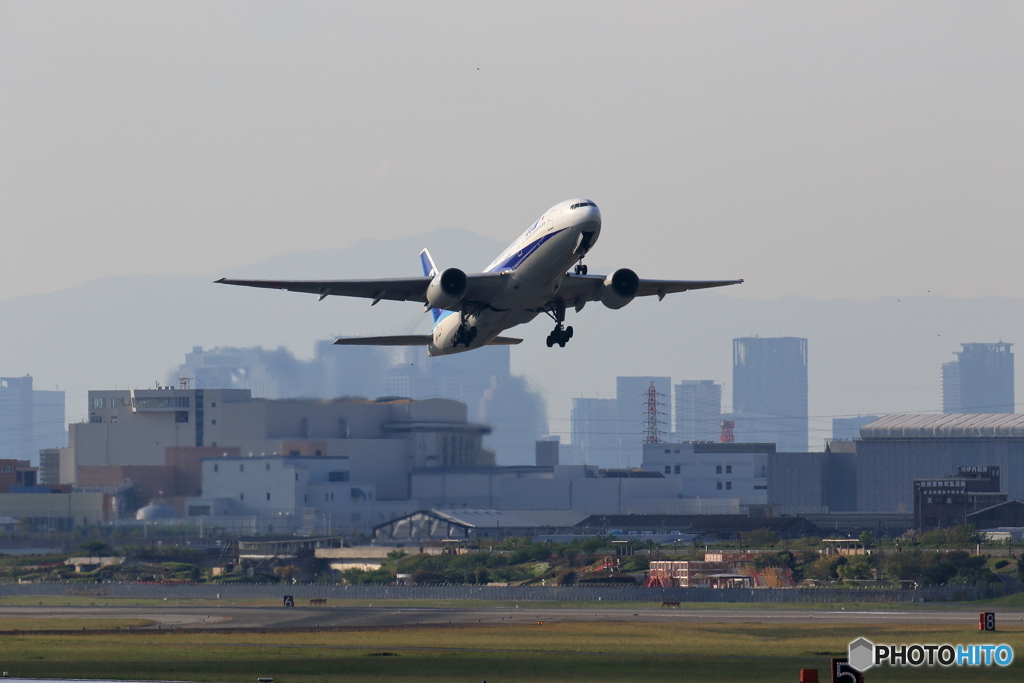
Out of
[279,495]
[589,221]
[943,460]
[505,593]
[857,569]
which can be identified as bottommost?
[505,593]

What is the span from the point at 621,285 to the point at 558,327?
4.27 meters

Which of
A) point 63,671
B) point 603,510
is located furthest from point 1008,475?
point 63,671

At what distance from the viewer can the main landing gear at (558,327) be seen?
65188 mm

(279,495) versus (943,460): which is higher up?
(943,460)

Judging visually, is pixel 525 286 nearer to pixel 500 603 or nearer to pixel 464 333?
pixel 464 333

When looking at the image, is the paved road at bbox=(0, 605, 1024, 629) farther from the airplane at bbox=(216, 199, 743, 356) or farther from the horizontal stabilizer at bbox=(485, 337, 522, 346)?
the airplane at bbox=(216, 199, 743, 356)

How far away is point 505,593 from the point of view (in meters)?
98.7

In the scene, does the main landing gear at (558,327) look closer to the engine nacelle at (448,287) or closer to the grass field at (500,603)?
the engine nacelle at (448,287)

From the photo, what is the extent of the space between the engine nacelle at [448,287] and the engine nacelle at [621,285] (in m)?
6.35

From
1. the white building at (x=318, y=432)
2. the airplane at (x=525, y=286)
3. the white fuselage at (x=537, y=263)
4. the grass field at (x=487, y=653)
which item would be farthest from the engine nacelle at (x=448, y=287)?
the white building at (x=318, y=432)

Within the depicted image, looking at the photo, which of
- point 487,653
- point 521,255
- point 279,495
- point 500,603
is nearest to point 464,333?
point 521,255

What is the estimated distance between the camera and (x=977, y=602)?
88875 mm

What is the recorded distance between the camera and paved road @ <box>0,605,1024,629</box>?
76125 mm

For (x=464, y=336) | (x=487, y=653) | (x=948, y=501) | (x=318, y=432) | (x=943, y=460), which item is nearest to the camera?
(x=487, y=653)
